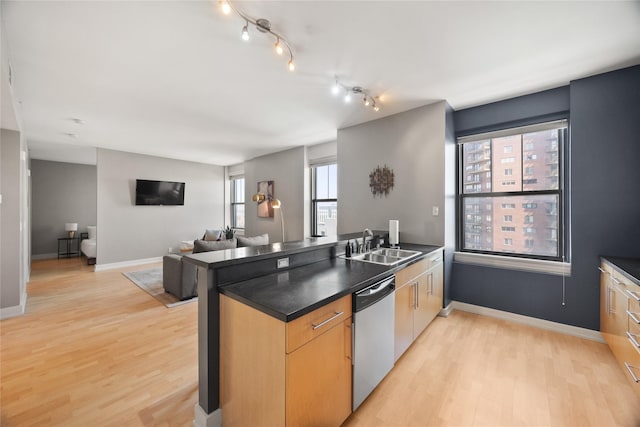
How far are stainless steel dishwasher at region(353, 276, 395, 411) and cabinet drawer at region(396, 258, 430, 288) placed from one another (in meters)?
0.16

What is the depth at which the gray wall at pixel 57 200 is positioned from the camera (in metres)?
6.83

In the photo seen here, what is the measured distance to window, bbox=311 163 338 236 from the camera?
5.22m

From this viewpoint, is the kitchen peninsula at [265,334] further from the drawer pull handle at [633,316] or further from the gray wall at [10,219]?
the gray wall at [10,219]

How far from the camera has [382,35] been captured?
2018 millimetres

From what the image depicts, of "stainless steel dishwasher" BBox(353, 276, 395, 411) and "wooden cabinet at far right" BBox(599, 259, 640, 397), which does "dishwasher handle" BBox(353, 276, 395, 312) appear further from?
"wooden cabinet at far right" BBox(599, 259, 640, 397)

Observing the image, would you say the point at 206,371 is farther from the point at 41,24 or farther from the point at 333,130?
the point at 333,130

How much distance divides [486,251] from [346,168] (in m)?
2.31

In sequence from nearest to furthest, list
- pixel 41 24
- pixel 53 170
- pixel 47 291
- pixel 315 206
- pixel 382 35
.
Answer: pixel 41 24
pixel 382 35
pixel 47 291
pixel 315 206
pixel 53 170

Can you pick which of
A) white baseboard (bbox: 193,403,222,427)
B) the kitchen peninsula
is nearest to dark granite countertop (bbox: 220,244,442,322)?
the kitchen peninsula

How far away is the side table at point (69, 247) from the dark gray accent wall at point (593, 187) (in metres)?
10.1

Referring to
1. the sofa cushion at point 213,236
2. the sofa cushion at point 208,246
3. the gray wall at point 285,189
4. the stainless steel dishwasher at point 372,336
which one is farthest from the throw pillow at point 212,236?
the stainless steel dishwasher at point 372,336

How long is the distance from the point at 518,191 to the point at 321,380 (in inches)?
128

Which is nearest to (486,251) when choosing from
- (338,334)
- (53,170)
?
(338,334)

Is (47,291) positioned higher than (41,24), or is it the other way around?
(41,24)
